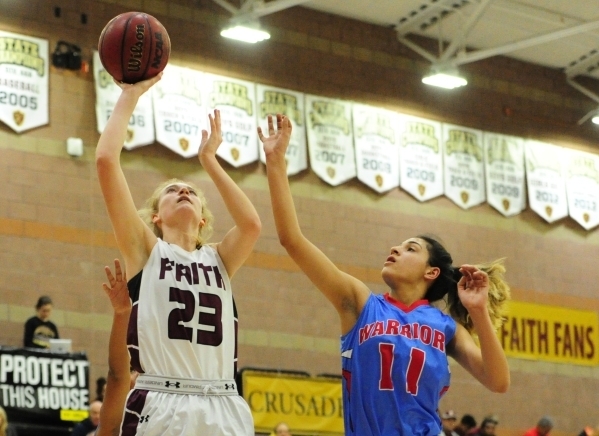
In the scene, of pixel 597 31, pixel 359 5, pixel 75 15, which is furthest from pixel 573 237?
pixel 75 15

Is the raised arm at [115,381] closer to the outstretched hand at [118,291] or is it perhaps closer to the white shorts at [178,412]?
the outstretched hand at [118,291]

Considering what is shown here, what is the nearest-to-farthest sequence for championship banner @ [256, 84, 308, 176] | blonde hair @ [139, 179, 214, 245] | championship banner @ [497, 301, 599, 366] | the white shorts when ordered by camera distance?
the white shorts
blonde hair @ [139, 179, 214, 245]
championship banner @ [256, 84, 308, 176]
championship banner @ [497, 301, 599, 366]

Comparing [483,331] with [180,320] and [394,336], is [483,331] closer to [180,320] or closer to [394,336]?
[394,336]

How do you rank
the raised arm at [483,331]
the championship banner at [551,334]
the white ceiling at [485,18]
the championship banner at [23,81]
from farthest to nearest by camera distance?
the championship banner at [551,334]
the white ceiling at [485,18]
the championship banner at [23,81]
the raised arm at [483,331]

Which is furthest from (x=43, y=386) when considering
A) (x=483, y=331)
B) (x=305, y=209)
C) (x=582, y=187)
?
(x=582, y=187)

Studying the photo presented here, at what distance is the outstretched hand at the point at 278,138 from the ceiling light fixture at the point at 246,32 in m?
8.76

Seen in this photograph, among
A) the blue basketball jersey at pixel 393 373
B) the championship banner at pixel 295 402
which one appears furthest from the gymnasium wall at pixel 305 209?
the blue basketball jersey at pixel 393 373

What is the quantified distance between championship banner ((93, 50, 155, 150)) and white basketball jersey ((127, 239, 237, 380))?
874 centimetres

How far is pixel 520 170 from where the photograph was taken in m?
17.1

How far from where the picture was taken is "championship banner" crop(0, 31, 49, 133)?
12594 mm

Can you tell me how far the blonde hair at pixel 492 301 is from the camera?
5.46m

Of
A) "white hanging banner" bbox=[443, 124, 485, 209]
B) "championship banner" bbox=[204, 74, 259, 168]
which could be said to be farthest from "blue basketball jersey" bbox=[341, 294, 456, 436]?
"white hanging banner" bbox=[443, 124, 485, 209]

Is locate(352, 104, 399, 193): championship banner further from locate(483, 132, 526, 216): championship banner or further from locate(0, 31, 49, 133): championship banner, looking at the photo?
locate(0, 31, 49, 133): championship banner

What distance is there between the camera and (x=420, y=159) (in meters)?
16.0
